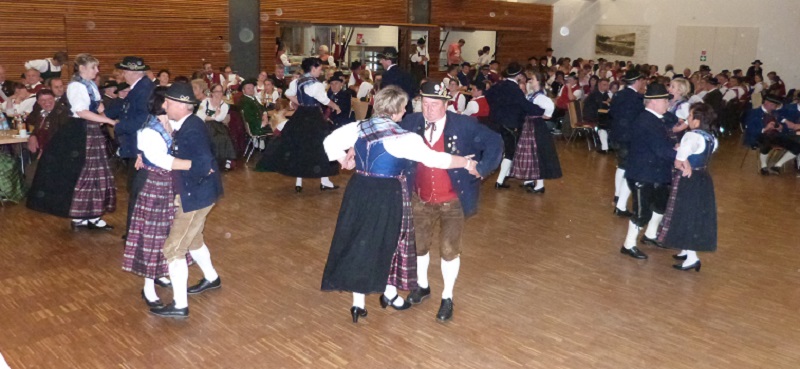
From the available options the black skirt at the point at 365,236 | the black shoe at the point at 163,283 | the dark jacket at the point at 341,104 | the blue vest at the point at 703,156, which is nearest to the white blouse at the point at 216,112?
the dark jacket at the point at 341,104

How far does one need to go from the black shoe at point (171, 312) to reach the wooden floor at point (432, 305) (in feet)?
0.18

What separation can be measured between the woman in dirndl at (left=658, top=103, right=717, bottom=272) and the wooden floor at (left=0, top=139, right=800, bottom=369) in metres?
0.27

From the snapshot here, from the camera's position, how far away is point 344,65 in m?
14.8

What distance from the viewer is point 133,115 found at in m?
5.04

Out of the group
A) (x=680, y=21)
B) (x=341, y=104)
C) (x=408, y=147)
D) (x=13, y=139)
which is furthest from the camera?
(x=680, y=21)

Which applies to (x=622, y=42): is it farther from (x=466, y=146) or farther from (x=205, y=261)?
(x=205, y=261)

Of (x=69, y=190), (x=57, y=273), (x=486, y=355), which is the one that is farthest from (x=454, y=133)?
(x=69, y=190)

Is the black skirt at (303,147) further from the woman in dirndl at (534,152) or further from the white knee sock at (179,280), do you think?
the white knee sock at (179,280)

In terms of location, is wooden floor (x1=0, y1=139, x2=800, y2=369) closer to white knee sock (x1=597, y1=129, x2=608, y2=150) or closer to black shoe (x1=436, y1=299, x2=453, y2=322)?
black shoe (x1=436, y1=299, x2=453, y2=322)

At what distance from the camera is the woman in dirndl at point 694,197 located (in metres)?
5.14

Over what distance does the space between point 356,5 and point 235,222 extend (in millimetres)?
9988

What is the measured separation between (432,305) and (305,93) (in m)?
3.30

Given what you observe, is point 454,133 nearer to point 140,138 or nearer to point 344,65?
point 140,138

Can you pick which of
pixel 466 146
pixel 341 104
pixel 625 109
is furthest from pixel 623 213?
pixel 341 104
